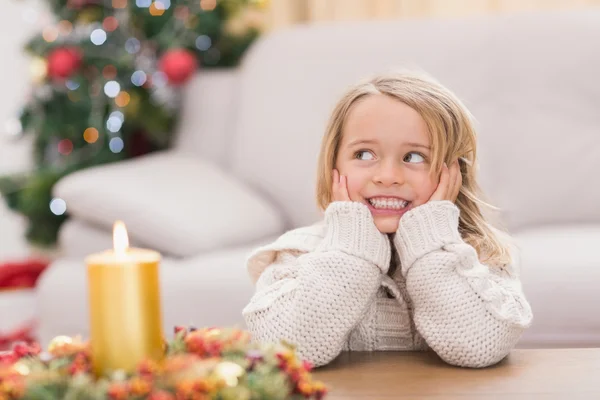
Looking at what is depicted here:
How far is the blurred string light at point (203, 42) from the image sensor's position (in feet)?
10.0

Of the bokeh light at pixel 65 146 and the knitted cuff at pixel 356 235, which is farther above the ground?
the knitted cuff at pixel 356 235

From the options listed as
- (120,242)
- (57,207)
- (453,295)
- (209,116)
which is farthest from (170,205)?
(120,242)

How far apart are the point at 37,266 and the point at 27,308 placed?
273 mm

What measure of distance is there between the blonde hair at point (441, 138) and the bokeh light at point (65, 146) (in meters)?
1.89

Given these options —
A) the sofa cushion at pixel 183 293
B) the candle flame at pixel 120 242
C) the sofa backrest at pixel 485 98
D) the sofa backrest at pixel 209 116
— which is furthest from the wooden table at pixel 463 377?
the sofa backrest at pixel 209 116

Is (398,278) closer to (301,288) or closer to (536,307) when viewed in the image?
(301,288)

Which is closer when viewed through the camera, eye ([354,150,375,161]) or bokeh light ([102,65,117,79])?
eye ([354,150,375,161])

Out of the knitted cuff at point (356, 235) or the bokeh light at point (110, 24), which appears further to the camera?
the bokeh light at point (110, 24)

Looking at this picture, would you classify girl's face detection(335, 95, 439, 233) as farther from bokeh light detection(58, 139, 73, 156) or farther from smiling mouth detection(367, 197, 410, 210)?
bokeh light detection(58, 139, 73, 156)

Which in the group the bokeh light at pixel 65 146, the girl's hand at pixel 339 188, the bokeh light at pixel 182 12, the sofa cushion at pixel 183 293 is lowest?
the sofa cushion at pixel 183 293

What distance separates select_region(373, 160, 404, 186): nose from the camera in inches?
47.1

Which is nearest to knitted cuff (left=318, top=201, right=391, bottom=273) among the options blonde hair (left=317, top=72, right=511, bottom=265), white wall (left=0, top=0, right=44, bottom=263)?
blonde hair (left=317, top=72, right=511, bottom=265)

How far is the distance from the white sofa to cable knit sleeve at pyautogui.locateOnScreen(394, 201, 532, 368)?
0.70 m

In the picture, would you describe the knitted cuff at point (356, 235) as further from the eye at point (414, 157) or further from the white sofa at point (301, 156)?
the white sofa at point (301, 156)
